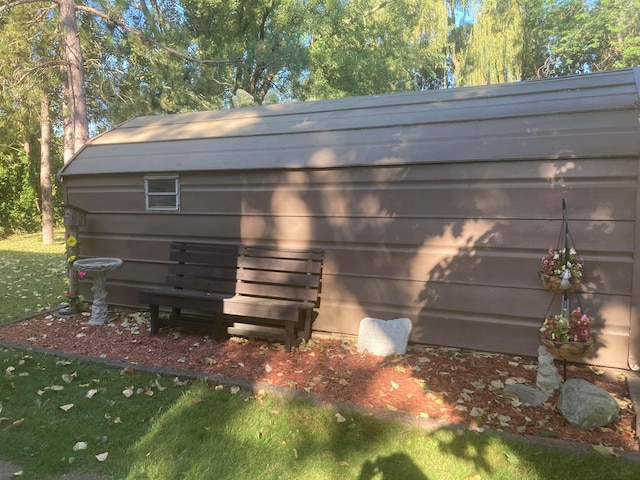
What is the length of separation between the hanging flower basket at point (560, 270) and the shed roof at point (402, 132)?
102 centimetres

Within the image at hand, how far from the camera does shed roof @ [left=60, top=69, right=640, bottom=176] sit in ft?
14.4

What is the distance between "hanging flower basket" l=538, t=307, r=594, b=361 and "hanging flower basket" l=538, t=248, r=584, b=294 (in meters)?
0.48

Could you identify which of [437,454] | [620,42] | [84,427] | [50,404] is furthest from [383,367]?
[620,42]

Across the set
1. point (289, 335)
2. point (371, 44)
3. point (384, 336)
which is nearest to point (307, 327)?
point (289, 335)

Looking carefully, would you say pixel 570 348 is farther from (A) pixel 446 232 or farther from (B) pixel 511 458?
(A) pixel 446 232

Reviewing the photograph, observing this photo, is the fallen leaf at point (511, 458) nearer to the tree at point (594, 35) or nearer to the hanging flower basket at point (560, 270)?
the hanging flower basket at point (560, 270)

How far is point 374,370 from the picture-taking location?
4.35 metres

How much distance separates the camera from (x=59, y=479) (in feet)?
8.97

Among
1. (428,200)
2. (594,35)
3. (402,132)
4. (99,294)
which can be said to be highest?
(594,35)

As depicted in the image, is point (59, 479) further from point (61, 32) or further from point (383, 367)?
point (61, 32)

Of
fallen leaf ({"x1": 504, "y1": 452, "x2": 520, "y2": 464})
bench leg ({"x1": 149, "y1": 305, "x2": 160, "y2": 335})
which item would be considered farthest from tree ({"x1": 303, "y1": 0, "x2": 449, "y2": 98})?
fallen leaf ({"x1": 504, "y1": 452, "x2": 520, "y2": 464})

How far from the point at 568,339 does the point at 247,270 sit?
3573 mm

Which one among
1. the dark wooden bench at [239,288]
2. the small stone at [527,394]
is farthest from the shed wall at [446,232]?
the small stone at [527,394]

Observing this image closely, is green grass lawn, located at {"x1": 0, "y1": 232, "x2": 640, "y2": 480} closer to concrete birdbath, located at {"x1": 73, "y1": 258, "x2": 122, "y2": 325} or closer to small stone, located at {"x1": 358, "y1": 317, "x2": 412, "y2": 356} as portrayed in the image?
small stone, located at {"x1": 358, "y1": 317, "x2": 412, "y2": 356}
